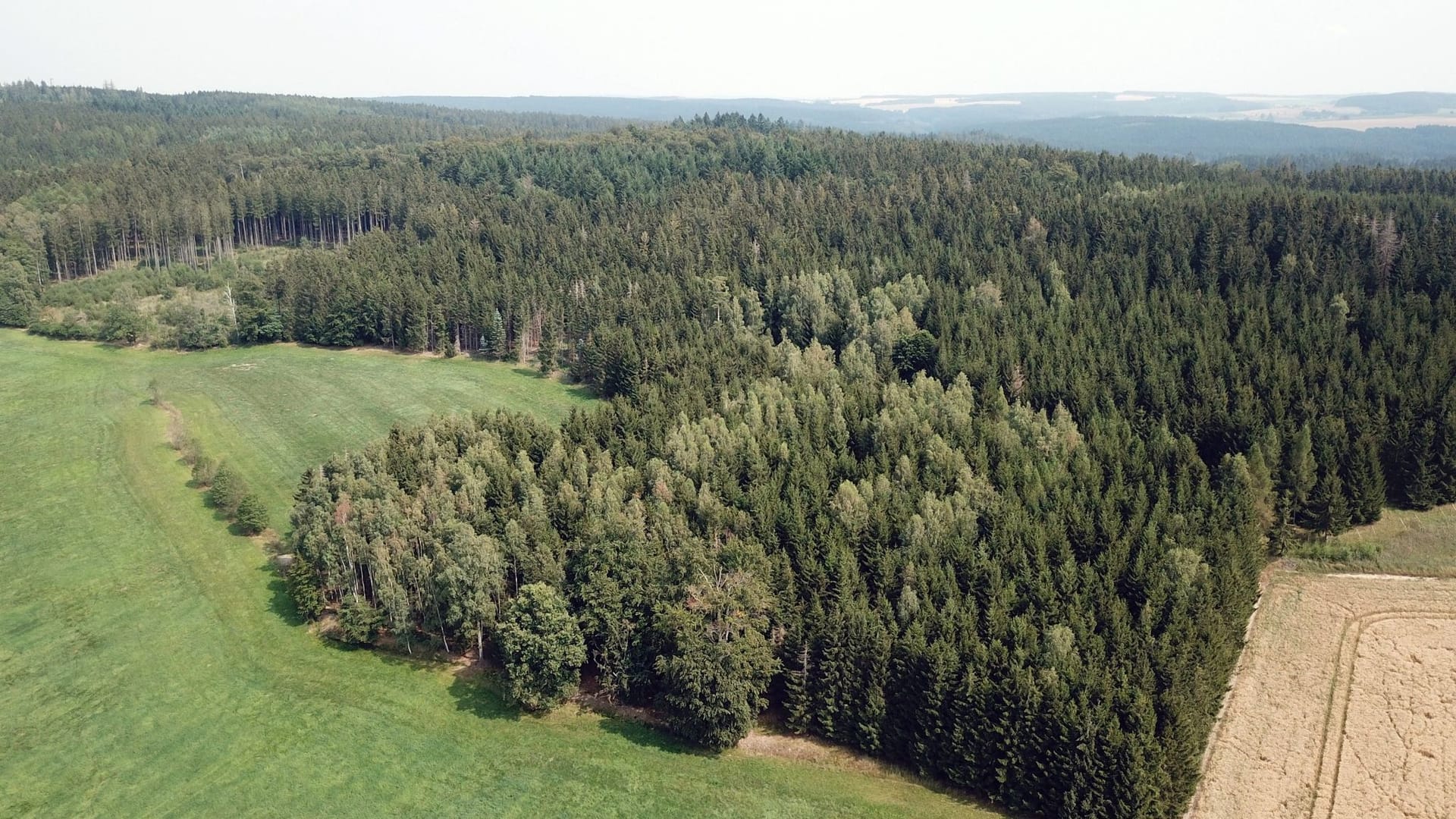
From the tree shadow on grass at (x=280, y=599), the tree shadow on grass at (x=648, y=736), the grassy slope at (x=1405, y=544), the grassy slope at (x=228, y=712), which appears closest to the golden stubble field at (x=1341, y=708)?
the grassy slope at (x=1405, y=544)

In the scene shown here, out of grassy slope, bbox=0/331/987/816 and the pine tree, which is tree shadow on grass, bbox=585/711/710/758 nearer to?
grassy slope, bbox=0/331/987/816

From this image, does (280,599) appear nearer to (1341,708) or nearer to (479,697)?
(479,697)

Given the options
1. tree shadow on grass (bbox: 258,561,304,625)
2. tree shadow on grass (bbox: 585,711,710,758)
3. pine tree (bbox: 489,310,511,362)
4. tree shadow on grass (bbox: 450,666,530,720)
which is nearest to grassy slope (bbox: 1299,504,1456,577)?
tree shadow on grass (bbox: 585,711,710,758)

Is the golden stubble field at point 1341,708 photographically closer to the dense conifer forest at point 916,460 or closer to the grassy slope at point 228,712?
the dense conifer forest at point 916,460

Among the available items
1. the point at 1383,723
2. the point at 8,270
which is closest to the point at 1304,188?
the point at 1383,723

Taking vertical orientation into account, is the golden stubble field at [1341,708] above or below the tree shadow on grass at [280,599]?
above

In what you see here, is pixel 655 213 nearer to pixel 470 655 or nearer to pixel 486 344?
pixel 486 344
